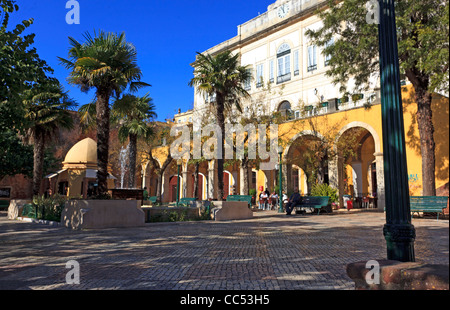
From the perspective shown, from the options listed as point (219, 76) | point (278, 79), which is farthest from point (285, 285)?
point (278, 79)

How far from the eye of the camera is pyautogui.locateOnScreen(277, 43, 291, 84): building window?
31.8m

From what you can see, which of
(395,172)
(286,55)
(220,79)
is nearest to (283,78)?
(286,55)

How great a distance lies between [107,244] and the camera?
753cm

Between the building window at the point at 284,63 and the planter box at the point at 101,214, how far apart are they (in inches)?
935

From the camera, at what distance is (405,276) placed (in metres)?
2.22

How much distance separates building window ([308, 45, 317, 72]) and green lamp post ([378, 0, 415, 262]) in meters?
27.7

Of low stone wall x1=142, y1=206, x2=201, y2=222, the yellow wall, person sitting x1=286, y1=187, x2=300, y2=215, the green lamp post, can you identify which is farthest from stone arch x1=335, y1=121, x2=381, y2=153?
the green lamp post

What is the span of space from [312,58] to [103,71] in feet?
73.8

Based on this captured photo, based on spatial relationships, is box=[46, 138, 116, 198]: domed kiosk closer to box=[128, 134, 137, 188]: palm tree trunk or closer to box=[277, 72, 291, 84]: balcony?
box=[128, 134, 137, 188]: palm tree trunk

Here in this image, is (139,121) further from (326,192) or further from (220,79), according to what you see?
(326,192)

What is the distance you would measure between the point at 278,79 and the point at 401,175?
30.6 m

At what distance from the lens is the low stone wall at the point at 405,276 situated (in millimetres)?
1977
